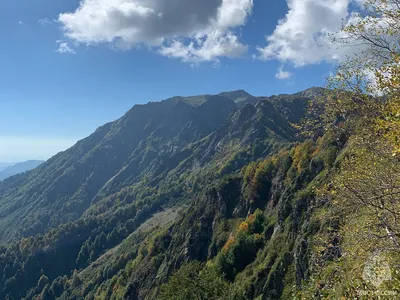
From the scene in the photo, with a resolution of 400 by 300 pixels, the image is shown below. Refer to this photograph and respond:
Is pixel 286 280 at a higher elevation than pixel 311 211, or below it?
below

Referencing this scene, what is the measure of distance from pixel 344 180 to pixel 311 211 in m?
48.1

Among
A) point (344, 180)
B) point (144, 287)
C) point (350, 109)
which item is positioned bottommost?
point (144, 287)

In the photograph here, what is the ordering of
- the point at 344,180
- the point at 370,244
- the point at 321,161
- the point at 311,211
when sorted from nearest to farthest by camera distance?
the point at 370,244 < the point at 344,180 < the point at 311,211 < the point at 321,161

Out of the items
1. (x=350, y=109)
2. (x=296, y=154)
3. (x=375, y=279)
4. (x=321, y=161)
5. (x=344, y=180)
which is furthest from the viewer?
(x=296, y=154)

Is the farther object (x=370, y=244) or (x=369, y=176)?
(x=369, y=176)

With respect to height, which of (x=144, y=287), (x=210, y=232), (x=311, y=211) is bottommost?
(x=144, y=287)

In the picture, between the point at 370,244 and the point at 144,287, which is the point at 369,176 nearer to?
the point at 370,244

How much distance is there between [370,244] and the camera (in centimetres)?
1392

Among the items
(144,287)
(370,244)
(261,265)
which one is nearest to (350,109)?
(370,244)

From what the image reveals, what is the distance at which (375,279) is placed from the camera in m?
15.0

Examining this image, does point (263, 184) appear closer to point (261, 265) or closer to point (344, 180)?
point (261, 265)

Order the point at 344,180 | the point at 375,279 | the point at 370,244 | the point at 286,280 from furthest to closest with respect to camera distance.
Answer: the point at 286,280, the point at 344,180, the point at 375,279, the point at 370,244

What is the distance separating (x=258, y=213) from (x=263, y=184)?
693 inches

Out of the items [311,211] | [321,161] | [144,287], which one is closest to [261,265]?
[311,211]
